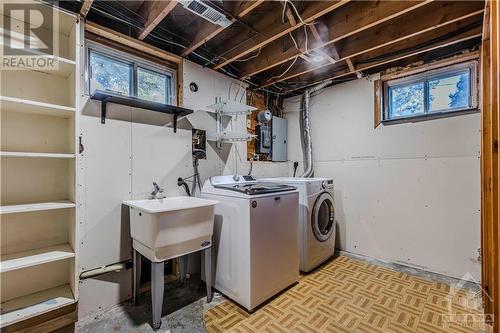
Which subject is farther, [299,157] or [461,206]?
[299,157]

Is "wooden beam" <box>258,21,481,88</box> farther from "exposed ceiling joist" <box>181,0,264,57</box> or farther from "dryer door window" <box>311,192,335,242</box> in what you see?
"dryer door window" <box>311,192,335,242</box>

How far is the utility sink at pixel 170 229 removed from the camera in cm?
151

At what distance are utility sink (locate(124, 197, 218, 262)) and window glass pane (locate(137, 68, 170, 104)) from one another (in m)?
1.05

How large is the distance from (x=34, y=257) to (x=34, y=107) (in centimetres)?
90

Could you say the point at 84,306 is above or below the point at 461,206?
below

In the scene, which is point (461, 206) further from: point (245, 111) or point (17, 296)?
point (17, 296)

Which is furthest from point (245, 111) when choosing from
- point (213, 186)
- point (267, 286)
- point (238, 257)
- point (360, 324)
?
point (360, 324)

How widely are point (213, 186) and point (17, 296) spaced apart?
1.48 metres

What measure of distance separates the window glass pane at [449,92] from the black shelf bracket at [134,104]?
8.50 ft

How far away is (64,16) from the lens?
1420mm

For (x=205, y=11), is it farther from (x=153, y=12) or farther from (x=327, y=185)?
(x=327, y=185)

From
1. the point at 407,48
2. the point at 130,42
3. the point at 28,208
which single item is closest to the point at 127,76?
the point at 130,42

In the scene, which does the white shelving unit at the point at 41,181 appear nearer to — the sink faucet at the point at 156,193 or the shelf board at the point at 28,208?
the shelf board at the point at 28,208

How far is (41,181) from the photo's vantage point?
1.53 m
